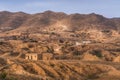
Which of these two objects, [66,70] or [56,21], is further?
[56,21]

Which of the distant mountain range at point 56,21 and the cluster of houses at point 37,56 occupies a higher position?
the distant mountain range at point 56,21

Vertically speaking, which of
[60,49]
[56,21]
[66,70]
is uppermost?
[56,21]

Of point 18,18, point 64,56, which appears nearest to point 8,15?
point 18,18

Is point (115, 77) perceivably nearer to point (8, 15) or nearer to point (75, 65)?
point (75, 65)

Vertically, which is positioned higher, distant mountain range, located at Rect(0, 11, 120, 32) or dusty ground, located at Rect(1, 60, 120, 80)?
distant mountain range, located at Rect(0, 11, 120, 32)

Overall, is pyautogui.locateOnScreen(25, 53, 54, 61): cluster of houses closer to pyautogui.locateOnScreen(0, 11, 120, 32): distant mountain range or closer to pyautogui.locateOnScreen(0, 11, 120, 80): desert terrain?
pyautogui.locateOnScreen(0, 11, 120, 80): desert terrain

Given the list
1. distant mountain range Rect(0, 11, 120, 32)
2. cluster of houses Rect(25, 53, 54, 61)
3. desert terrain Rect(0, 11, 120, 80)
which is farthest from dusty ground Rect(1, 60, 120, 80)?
distant mountain range Rect(0, 11, 120, 32)

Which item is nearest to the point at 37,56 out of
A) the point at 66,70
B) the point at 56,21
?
the point at 66,70

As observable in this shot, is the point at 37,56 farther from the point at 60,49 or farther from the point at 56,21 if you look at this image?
the point at 56,21

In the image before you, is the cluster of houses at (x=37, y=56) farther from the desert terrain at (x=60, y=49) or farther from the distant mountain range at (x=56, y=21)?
the distant mountain range at (x=56, y=21)

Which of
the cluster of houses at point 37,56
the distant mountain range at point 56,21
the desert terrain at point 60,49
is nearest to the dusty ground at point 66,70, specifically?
the desert terrain at point 60,49

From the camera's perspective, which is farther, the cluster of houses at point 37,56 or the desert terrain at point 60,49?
the cluster of houses at point 37,56
